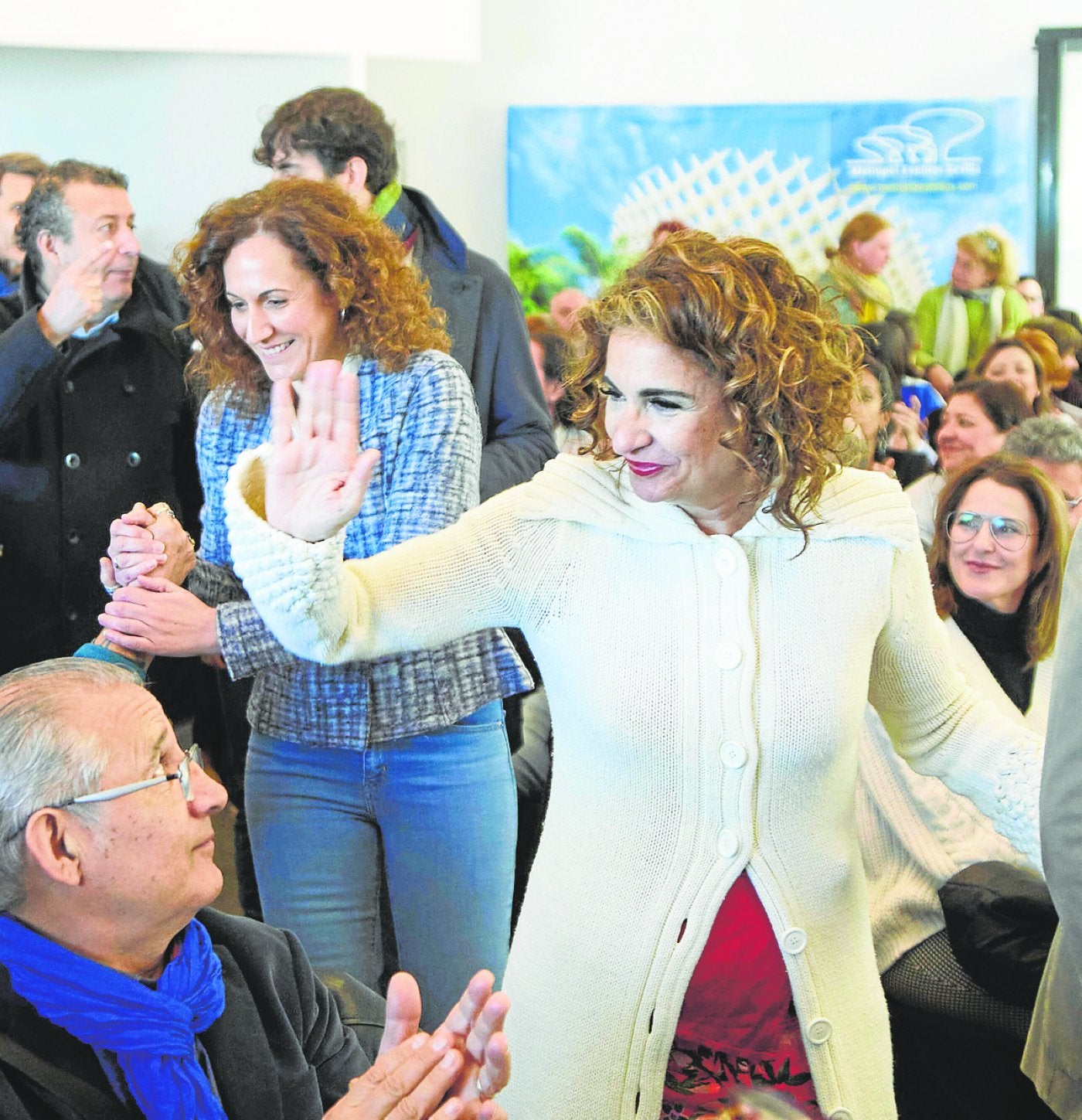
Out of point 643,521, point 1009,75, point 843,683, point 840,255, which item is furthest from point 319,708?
point 1009,75

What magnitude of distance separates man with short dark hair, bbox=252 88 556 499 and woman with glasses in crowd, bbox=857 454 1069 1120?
844 millimetres

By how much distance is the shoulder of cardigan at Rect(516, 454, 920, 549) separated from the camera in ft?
5.01

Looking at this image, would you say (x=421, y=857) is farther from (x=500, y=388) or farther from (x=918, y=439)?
(x=918, y=439)

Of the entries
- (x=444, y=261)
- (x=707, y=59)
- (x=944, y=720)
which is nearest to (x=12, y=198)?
(x=444, y=261)

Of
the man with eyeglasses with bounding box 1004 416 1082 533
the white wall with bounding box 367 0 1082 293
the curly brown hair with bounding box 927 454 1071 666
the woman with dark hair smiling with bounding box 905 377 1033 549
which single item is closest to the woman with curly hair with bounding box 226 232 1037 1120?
the curly brown hair with bounding box 927 454 1071 666

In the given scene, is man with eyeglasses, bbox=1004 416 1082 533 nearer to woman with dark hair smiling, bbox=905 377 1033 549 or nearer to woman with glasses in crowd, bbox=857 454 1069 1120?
woman with dark hair smiling, bbox=905 377 1033 549

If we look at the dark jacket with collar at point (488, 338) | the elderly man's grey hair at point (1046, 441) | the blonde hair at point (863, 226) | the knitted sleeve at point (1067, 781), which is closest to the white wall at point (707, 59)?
the blonde hair at point (863, 226)

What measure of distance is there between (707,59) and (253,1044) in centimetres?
525

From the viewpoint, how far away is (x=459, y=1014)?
1.33 m

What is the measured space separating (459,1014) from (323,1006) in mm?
304

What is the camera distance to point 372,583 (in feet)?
4.89

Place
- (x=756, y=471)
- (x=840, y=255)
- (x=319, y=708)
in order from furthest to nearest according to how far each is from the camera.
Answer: (x=840, y=255)
(x=319, y=708)
(x=756, y=471)

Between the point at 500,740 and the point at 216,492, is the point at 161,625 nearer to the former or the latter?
the point at 216,492

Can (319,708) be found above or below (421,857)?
above
